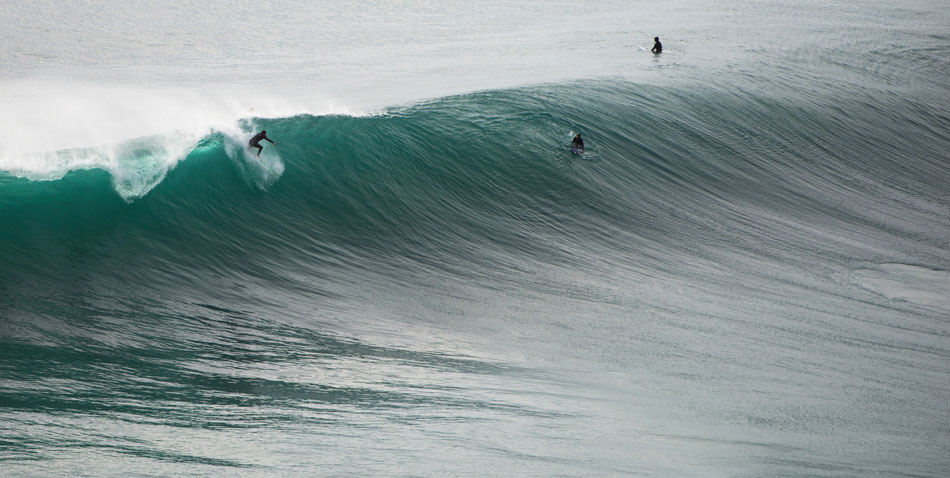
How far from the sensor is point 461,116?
15.6 meters

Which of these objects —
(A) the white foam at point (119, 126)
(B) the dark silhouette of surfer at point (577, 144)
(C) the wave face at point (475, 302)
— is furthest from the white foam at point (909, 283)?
(A) the white foam at point (119, 126)

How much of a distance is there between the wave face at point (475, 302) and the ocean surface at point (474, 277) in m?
0.04

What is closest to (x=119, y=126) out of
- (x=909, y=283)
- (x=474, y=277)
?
(x=474, y=277)

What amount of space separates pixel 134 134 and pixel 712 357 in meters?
9.59

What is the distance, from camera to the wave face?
23.2ft

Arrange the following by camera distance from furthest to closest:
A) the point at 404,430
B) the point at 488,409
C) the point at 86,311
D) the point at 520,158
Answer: the point at 520,158 < the point at 86,311 < the point at 488,409 < the point at 404,430

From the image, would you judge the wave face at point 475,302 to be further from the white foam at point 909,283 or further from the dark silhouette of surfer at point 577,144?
the dark silhouette of surfer at point 577,144

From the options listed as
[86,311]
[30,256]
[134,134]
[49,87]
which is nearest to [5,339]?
[86,311]

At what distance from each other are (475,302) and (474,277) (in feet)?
2.66

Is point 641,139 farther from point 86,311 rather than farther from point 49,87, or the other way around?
point 49,87

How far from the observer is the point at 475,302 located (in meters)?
10.1

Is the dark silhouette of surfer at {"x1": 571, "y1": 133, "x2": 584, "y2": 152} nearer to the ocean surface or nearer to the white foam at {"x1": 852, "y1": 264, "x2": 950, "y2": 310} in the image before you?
the ocean surface

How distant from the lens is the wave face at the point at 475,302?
7066 mm

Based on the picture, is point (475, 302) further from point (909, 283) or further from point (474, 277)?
point (909, 283)
